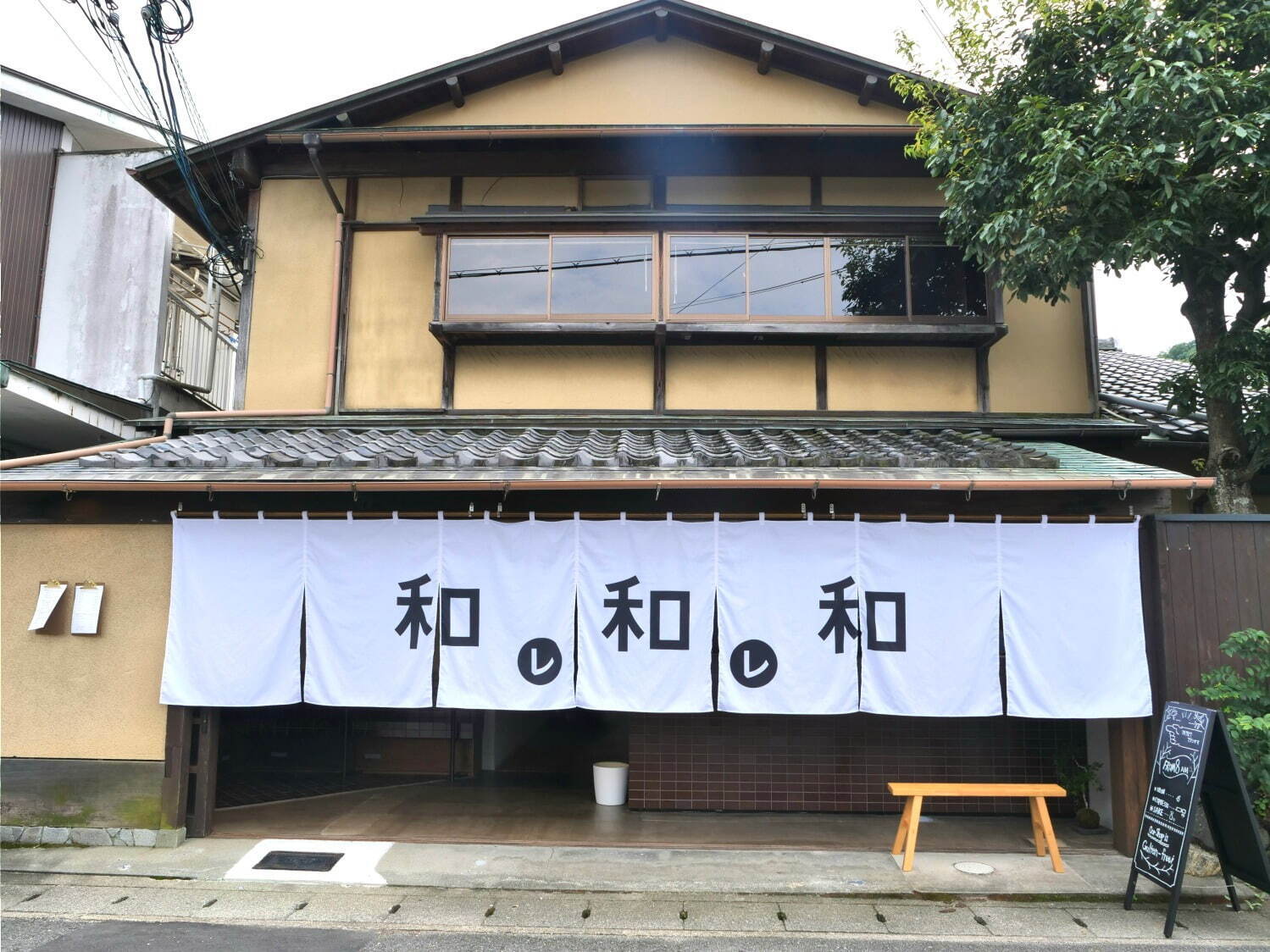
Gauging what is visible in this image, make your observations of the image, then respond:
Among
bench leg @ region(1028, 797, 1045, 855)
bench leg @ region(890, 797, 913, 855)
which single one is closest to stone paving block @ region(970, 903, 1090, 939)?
bench leg @ region(890, 797, 913, 855)

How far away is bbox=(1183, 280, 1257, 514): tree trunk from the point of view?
7906 mm

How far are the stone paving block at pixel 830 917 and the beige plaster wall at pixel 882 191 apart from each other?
→ 7.44 m

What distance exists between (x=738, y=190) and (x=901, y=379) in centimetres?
295

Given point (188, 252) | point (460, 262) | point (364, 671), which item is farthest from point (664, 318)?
point (188, 252)

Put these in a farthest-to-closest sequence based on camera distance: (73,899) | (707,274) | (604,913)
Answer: (707,274)
(73,899)
(604,913)

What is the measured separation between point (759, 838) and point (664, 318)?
213 inches

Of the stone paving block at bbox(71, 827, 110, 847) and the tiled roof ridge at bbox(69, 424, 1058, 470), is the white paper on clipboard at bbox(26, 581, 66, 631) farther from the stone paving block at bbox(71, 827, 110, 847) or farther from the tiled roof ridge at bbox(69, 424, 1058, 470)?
the stone paving block at bbox(71, 827, 110, 847)

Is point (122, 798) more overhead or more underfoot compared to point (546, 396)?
more underfoot

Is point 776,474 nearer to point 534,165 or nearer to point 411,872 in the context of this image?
point 411,872

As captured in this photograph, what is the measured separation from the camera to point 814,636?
717 centimetres

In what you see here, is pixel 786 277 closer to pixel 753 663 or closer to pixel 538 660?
pixel 753 663

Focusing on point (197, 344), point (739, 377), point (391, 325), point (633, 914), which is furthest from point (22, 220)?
point (633, 914)

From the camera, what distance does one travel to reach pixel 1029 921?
5949 millimetres

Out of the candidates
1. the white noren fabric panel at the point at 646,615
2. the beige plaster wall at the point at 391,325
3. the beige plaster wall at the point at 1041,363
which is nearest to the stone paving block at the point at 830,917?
the white noren fabric panel at the point at 646,615
